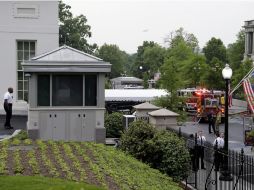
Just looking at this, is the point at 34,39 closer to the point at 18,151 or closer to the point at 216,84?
the point at 18,151

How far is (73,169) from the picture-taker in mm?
10461

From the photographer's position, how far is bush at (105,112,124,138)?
20281 millimetres

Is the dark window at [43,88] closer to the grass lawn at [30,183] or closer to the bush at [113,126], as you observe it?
the bush at [113,126]

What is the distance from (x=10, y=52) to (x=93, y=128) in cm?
982

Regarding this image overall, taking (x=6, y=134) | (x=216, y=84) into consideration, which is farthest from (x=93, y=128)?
(x=216, y=84)

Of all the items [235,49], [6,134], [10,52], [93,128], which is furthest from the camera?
[235,49]

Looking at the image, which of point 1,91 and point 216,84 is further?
point 216,84

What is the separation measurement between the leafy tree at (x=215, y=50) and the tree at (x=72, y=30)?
3088 centimetres

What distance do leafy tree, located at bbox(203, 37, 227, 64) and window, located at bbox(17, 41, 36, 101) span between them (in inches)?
2440

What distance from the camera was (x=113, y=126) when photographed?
67.1 ft

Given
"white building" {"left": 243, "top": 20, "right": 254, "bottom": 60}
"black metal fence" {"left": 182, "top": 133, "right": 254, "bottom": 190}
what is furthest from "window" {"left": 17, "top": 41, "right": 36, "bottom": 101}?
"white building" {"left": 243, "top": 20, "right": 254, "bottom": 60}

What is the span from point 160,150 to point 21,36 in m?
14.2

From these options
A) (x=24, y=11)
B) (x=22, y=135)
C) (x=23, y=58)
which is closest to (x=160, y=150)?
(x=22, y=135)

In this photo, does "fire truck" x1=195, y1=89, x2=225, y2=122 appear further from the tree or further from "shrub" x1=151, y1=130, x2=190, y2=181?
"shrub" x1=151, y1=130, x2=190, y2=181
